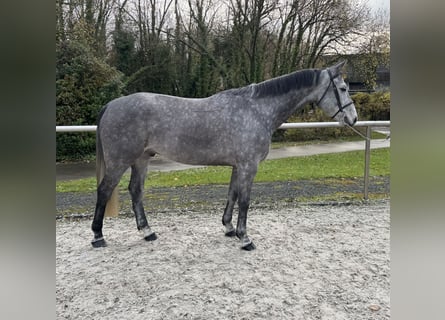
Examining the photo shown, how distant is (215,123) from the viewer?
2.36 m

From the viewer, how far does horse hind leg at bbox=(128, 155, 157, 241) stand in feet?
8.50

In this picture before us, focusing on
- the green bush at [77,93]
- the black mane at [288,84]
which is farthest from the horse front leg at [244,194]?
the green bush at [77,93]

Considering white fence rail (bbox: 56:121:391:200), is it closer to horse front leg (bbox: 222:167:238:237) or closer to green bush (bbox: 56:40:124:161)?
horse front leg (bbox: 222:167:238:237)

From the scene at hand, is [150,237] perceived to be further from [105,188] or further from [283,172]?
[283,172]

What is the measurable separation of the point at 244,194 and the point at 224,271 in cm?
57

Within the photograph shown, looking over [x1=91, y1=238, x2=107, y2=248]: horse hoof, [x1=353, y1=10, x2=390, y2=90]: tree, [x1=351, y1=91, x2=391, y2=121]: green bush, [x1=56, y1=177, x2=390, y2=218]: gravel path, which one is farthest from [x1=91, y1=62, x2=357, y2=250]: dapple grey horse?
[x1=353, y1=10, x2=390, y2=90]: tree

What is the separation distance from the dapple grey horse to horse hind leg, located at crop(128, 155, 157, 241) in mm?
187

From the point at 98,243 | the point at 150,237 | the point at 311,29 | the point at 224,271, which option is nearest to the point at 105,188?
the point at 98,243

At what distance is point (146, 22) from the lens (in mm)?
7426
